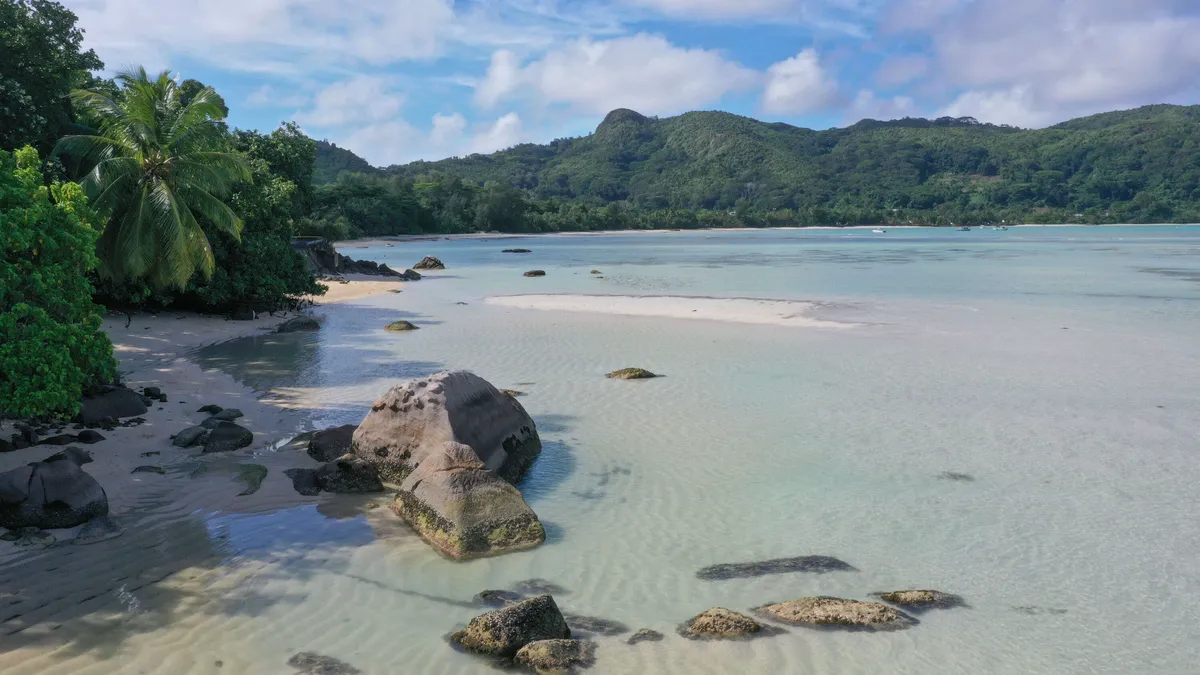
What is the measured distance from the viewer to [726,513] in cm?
929

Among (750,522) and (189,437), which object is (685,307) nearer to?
(189,437)

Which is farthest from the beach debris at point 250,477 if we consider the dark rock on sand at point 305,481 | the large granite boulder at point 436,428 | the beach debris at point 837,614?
the beach debris at point 837,614

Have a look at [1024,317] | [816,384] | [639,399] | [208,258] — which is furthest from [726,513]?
[1024,317]

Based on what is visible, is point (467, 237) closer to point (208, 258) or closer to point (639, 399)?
point (208, 258)

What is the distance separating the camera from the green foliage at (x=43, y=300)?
9367mm

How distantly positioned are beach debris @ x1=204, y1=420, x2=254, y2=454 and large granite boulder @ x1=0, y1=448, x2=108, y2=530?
2.38 meters

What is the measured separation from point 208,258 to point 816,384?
48.8ft

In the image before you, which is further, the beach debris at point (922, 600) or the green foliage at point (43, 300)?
the green foliage at point (43, 300)

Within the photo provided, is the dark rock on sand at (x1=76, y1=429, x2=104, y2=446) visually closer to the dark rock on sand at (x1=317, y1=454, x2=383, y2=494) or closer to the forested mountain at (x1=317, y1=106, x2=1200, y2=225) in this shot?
the dark rock on sand at (x1=317, y1=454, x2=383, y2=494)

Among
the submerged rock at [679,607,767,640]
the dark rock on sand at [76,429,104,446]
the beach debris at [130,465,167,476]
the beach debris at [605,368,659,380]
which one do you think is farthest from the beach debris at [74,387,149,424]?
the submerged rock at [679,607,767,640]

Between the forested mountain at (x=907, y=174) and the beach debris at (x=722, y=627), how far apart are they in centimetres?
13392

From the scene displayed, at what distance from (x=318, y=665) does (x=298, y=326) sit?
19346 mm

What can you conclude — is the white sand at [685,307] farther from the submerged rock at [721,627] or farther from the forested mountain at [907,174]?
the forested mountain at [907,174]

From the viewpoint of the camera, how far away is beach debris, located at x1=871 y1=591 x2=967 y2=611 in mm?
7008
